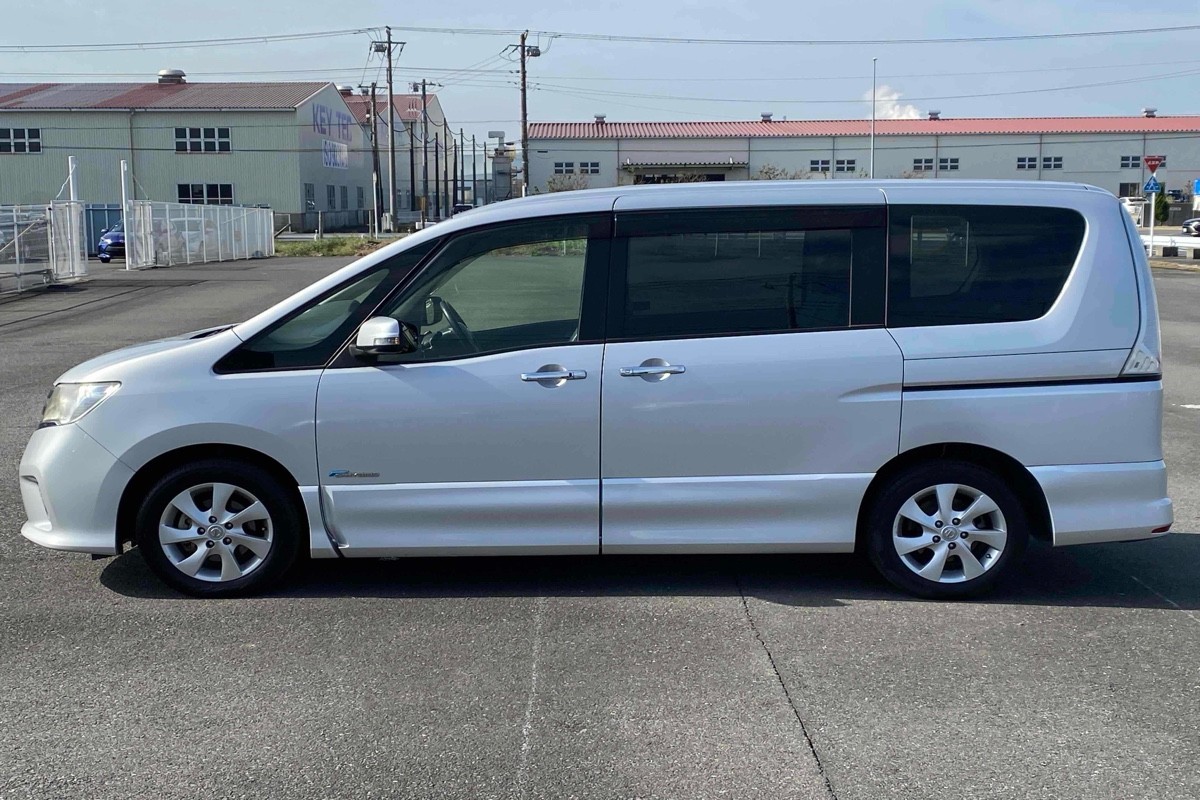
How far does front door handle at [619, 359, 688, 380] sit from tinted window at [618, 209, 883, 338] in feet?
0.55

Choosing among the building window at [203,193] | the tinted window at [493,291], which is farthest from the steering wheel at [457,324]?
the building window at [203,193]

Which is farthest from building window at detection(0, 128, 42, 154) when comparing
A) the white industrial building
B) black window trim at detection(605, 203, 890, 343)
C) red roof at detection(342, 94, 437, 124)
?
black window trim at detection(605, 203, 890, 343)

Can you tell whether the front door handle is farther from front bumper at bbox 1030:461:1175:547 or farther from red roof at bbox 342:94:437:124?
red roof at bbox 342:94:437:124

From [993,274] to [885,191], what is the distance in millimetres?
621

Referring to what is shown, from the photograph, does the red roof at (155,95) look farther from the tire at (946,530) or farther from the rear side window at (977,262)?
the tire at (946,530)

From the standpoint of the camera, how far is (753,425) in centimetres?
538

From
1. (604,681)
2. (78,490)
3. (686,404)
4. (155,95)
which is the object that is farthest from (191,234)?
(604,681)

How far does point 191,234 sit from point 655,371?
4026cm

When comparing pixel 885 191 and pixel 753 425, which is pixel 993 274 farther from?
pixel 753 425

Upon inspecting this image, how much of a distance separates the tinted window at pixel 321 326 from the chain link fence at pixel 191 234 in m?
34.8

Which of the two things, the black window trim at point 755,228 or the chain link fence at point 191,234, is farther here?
the chain link fence at point 191,234

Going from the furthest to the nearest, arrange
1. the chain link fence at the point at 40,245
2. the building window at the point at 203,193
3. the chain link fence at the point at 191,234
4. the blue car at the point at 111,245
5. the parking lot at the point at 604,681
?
the building window at the point at 203,193 < the blue car at the point at 111,245 < the chain link fence at the point at 191,234 < the chain link fence at the point at 40,245 < the parking lot at the point at 604,681

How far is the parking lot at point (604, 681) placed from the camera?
12.6ft

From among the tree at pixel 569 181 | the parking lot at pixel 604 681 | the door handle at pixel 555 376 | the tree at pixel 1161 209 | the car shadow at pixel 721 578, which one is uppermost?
the tree at pixel 569 181
